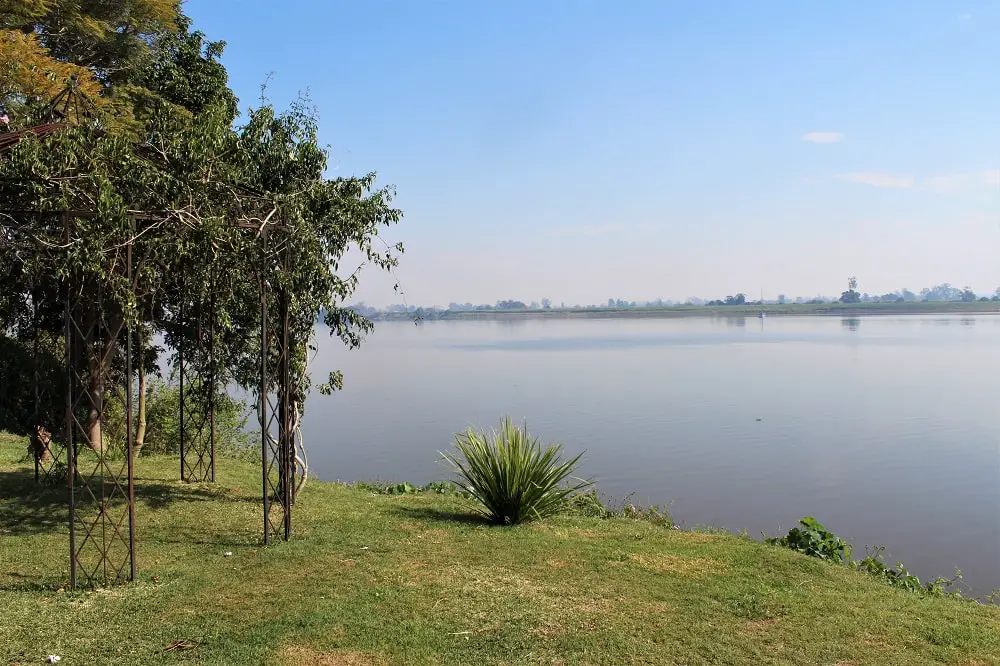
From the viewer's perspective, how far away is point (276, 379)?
8.62 meters

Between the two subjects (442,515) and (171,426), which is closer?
(442,515)

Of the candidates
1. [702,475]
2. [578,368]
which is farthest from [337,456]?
[578,368]

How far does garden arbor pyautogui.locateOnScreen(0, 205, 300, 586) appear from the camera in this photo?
608 centimetres

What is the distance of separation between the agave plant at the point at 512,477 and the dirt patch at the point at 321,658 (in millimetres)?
3991

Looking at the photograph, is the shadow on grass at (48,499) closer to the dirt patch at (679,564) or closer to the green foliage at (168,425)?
the green foliage at (168,425)

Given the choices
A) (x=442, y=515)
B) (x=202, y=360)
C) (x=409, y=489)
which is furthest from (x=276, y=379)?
(x=409, y=489)

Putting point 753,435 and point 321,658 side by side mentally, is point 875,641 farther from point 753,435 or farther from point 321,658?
point 753,435

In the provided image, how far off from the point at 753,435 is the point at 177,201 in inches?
676

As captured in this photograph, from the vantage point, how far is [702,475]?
16.0m

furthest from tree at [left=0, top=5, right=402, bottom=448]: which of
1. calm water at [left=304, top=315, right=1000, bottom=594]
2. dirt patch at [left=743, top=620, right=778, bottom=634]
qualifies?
calm water at [left=304, top=315, right=1000, bottom=594]

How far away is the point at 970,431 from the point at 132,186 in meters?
21.6

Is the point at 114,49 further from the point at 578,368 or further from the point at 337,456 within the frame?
the point at 578,368

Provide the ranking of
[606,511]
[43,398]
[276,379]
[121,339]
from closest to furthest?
[276,379], [43,398], [121,339], [606,511]

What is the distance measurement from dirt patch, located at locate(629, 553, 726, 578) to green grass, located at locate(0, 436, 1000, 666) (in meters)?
0.02
